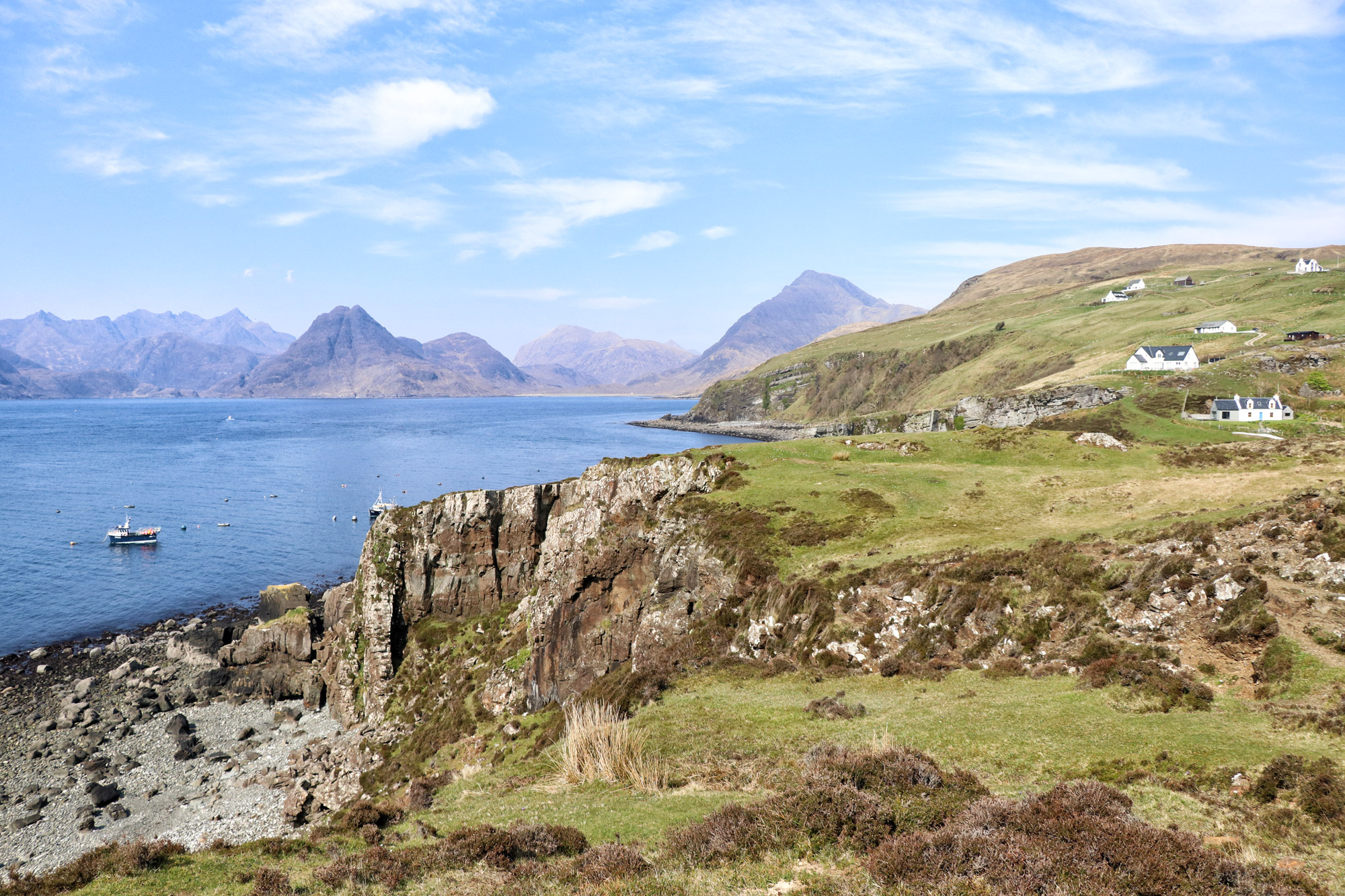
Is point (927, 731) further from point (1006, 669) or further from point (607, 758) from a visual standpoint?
point (607, 758)

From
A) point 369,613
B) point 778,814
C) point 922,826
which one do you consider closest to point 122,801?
point 369,613

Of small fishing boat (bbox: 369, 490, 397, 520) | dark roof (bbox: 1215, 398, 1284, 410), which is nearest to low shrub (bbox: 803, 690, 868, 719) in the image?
dark roof (bbox: 1215, 398, 1284, 410)

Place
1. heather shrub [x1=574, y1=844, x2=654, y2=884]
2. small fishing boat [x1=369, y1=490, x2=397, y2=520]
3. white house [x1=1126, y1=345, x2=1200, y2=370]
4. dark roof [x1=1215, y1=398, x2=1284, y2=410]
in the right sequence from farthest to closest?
1. white house [x1=1126, y1=345, x2=1200, y2=370]
2. small fishing boat [x1=369, y1=490, x2=397, y2=520]
3. dark roof [x1=1215, y1=398, x2=1284, y2=410]
4. heather shrub [x1=574, y1=844, x2=654, y2=884]

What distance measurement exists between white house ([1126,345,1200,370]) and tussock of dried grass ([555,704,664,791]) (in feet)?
343

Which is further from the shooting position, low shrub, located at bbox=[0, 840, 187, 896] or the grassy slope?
the grassy slope

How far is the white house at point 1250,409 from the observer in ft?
212

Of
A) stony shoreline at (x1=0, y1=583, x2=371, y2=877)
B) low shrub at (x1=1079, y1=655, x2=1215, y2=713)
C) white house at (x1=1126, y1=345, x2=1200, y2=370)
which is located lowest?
stony shoreline at (x1=0, y1=583, x2=371, y2=877)

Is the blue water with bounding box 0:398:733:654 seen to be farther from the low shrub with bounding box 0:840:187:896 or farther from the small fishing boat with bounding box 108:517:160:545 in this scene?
the low shrub with bounding box 0:840:187:896

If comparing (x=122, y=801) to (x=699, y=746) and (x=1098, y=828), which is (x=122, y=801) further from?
(x=1098, y=828)

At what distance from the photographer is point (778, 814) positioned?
1323 centimetres

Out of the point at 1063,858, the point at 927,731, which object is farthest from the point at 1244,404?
the point at 1063,858

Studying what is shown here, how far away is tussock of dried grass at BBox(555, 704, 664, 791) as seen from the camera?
→ 17.9m

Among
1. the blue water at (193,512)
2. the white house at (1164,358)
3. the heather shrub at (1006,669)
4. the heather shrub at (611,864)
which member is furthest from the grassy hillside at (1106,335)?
the heather shrub at (611,864)

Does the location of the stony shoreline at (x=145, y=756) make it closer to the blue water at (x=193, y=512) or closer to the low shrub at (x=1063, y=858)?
the blue water at (x=193, y=512)
